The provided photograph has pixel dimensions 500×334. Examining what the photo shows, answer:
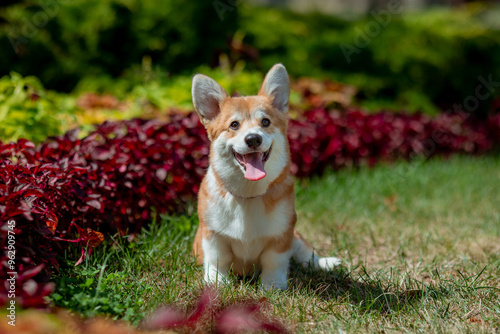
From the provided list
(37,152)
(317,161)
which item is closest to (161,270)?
(37,152)

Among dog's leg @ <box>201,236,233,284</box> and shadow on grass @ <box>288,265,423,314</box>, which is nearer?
shadow on grass @ <box>288,265,423,314</box>

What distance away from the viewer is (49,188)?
8.92 feet

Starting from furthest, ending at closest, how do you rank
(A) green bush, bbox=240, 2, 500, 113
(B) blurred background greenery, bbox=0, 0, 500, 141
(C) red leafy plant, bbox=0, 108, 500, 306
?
(A) green bush, bbox=240, 2, 500, 113 → (B) blurred background greenery, bbox=0, 0, 500, 141 → (C) red leafy plant, bbox=0, 108, 500, 306

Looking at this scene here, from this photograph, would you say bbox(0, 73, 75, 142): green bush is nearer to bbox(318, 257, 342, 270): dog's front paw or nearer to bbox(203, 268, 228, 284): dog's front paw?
bbox(203, 268, 228, 284): dog's front paw

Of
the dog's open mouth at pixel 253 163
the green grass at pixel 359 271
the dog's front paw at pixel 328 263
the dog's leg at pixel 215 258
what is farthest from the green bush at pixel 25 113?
the dog's front paw at pixel 328 263

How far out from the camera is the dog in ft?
8.66

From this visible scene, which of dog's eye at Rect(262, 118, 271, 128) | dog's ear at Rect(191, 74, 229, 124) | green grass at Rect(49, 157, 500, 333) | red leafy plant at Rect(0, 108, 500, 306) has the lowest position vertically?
green grass at Rect(49, 157, 500, 333)

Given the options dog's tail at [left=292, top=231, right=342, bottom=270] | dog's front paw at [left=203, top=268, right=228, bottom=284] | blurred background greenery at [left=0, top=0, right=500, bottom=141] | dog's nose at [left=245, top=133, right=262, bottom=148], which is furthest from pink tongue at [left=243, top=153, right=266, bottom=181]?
blurred background greenery at [left=0, top=0, right=500, bottom=141]

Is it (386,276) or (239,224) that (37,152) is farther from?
(386,276)

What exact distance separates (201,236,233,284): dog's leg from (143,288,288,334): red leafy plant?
215 mm

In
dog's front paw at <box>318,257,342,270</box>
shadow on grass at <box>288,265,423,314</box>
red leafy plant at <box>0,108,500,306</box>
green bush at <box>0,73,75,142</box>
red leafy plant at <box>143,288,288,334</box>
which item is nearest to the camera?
red leafy plant at <box>143,288,288,334</box>

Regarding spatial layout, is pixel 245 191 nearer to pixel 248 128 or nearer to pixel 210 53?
pixel 248 128

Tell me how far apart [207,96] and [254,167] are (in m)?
0.60

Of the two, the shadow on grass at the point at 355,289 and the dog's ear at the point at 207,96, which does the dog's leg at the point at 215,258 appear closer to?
the shadow on grass at the point at 355,289
